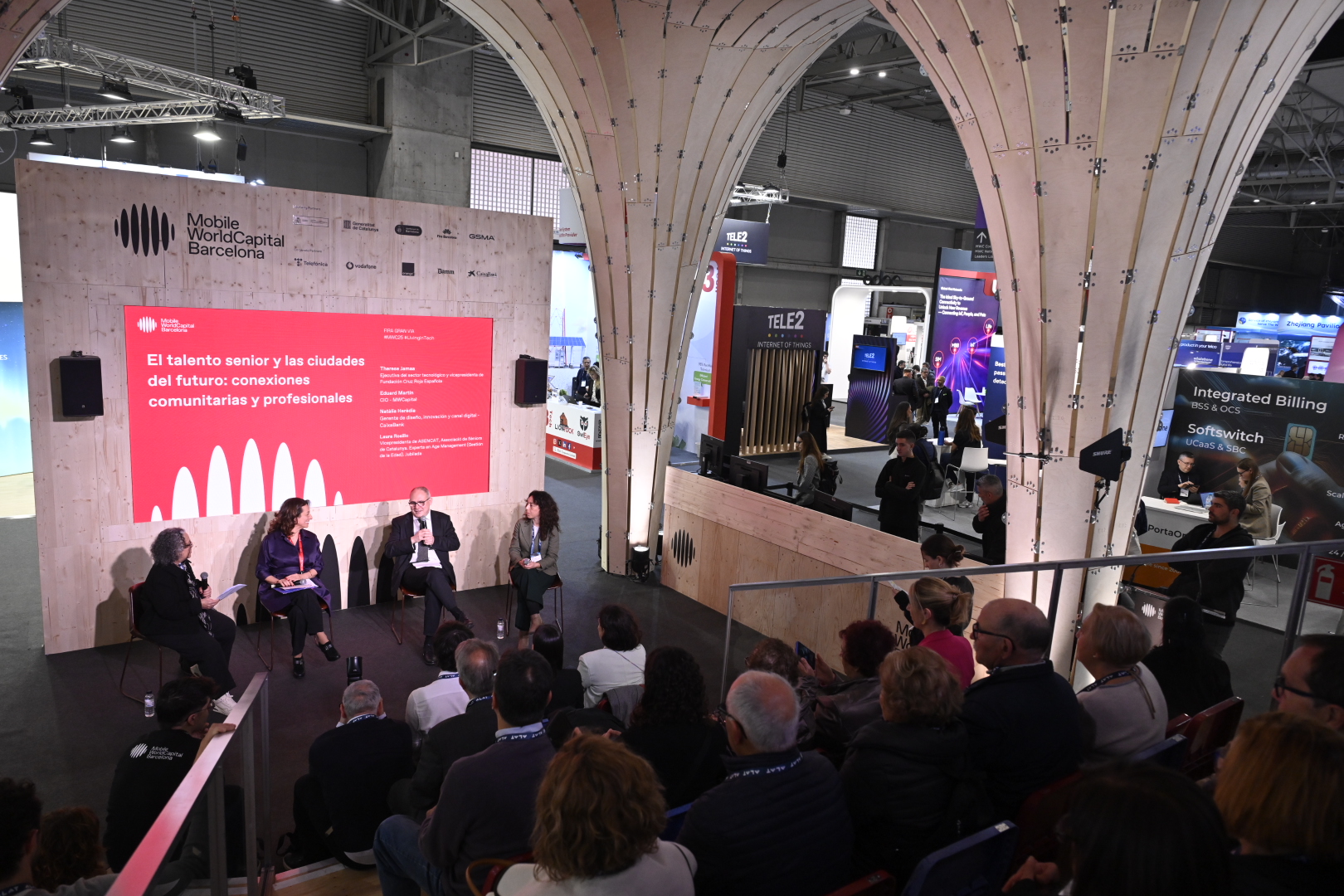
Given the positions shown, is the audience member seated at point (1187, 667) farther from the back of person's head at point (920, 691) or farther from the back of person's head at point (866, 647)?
the back of person's head at point (920, 691)

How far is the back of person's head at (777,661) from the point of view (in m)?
3.15

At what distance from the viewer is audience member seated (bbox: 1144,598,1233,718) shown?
3141 mm

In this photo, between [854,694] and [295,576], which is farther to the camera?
[295,576]

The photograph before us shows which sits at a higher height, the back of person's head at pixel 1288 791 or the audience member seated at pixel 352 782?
the back of person's head at pixel 1288 791

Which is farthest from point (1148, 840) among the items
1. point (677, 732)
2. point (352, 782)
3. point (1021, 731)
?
point (352, 782)

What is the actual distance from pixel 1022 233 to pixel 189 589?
5098mm

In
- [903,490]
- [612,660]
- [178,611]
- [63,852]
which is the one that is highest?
[903,490]

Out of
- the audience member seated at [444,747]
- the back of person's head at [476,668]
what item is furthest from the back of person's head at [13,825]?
the back of person's head at [476,668]

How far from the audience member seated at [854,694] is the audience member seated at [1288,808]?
141cm

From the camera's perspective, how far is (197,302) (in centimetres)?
566

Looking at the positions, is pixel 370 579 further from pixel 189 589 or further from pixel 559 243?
pixel 559 243

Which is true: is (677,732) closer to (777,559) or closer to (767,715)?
(767,715)

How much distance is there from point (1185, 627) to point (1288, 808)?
2033mm

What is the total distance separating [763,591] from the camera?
6379mm
